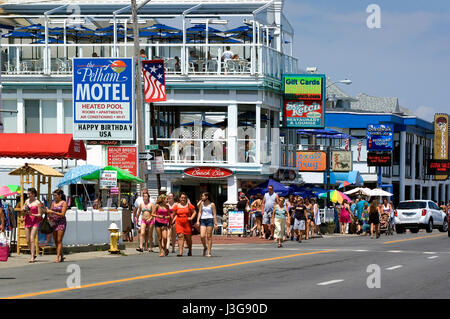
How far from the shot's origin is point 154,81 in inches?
1266

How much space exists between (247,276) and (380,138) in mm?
46874

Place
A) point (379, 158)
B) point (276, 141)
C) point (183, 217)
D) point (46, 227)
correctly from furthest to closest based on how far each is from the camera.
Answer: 1. point (379, 158)
2. point (276, 141)
3. point (183, 217)
4. point (46, 227)

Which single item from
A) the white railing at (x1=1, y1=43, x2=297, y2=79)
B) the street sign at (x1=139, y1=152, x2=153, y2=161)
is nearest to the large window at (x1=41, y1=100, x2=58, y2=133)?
the white railing at (x1=1, y1=43, x2=297, y2=79)

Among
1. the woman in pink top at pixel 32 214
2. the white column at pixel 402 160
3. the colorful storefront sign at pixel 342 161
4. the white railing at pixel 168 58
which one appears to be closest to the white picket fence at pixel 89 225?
the woman in pink top at pixel 32 214

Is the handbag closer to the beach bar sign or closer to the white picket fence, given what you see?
the white picket fence

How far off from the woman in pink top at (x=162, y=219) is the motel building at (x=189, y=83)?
1594cm

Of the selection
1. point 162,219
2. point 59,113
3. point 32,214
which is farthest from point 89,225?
point 59,113

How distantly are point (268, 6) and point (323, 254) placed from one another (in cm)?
2010

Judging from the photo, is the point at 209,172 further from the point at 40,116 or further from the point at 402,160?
the point at 402,160

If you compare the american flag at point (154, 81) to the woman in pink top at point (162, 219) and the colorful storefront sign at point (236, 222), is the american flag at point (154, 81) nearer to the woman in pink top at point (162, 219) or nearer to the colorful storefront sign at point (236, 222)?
the woman in pink top at point (162, 219)

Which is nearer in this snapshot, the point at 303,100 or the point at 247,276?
the point at 247,276

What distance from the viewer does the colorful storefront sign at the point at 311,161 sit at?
5191 centimetres
